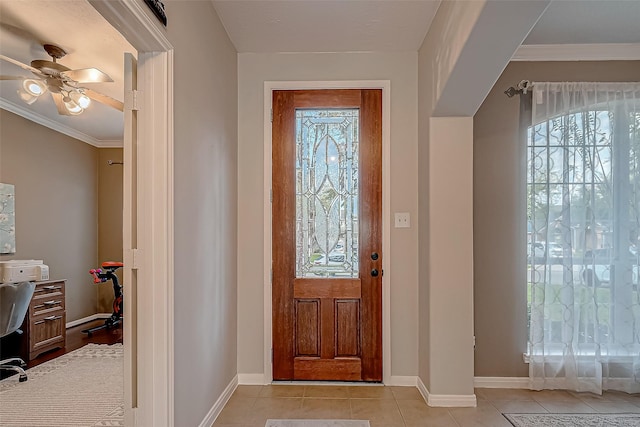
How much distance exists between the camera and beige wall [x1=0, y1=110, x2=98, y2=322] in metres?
4.44

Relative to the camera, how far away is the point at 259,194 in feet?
10.6

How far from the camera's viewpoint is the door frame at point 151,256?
183 cm

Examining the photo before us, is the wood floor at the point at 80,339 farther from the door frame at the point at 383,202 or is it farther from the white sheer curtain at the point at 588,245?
the white sheer curtain at the point at 588,245

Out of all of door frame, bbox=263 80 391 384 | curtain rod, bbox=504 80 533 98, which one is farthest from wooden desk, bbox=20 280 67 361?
curtain rod, bbox=504 80 533 98

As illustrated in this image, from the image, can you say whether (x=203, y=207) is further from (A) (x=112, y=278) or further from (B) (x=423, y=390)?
(A) (x=112, y=278)

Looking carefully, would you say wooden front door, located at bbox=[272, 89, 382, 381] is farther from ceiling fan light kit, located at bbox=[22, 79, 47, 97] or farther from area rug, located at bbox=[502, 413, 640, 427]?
ceiling fan light kit, located at bbox=[22, 79, 47, 97]

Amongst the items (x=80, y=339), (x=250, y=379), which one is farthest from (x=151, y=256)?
(x=80, y=339)

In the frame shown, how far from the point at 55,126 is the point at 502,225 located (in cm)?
522

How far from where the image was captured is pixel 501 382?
3096 mm

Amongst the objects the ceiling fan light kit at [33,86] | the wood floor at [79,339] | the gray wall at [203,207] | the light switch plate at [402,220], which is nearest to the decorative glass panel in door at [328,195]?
the light switch plate at [402,220]

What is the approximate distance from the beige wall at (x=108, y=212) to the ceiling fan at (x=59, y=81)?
2.61 m

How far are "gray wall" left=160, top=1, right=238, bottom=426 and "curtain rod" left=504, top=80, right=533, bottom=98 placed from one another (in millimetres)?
2168

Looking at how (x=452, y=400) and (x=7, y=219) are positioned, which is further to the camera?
(x=7, y=219)

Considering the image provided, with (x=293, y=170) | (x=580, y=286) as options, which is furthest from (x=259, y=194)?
(x=580, y=286)
